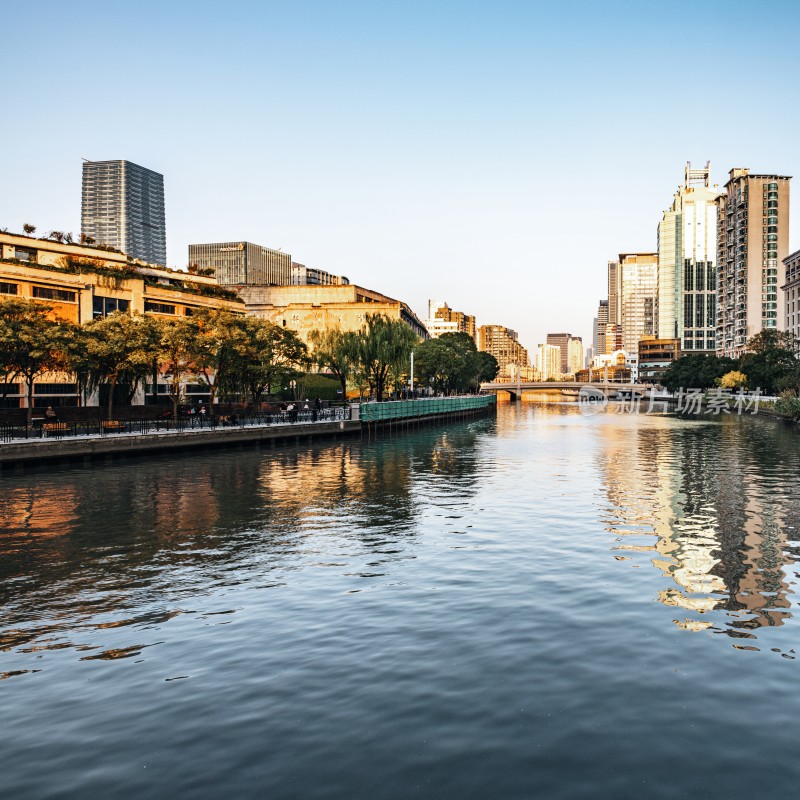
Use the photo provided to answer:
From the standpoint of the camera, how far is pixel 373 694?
1252 centimetres

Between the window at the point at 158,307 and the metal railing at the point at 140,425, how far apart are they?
22691 mm

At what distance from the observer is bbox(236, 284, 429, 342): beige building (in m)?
147

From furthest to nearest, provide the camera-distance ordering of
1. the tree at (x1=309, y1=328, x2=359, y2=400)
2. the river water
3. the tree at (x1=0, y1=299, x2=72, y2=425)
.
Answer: the tree at (x1=309, y1=328, x2=359, y2=400) → the tree at (x1=0, y1=299, x2=72, y2=425) → the river water

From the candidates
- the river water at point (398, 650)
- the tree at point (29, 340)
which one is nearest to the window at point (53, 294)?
the tree at point (29, 340)

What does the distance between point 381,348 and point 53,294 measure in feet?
123

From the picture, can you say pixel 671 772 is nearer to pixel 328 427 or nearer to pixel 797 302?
pixel 328 427

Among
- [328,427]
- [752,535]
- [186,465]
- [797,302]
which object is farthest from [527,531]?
[797,302]

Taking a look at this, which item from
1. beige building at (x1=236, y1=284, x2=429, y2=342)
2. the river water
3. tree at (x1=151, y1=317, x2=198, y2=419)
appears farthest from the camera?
beige building at (x1=236, y1=284, x2=429, y2=342)

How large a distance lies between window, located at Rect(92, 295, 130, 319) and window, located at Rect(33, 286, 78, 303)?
2.52 m

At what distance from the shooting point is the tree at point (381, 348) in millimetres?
92625

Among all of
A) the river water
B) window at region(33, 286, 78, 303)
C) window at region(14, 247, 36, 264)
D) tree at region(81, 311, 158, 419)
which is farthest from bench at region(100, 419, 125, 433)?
window at region(14, 247, 36, 264)

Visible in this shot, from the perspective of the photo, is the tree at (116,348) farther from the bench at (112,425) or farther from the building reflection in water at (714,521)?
the building reflection in water at (714,521)

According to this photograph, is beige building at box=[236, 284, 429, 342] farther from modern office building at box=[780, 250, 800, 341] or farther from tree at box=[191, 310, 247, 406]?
modern office building at box=[780, 250, 800, 341]

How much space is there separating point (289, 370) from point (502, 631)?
A: 63.8 meters
